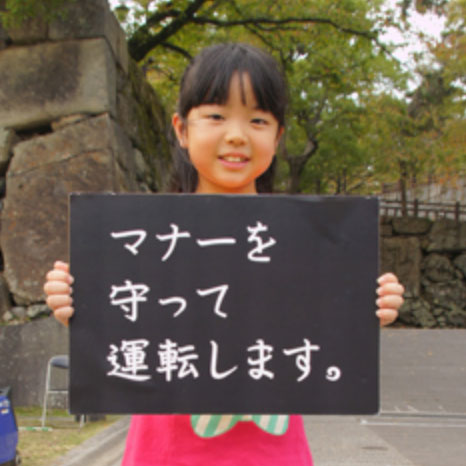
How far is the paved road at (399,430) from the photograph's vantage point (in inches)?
220

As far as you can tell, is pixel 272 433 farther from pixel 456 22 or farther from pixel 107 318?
pixel 456 22

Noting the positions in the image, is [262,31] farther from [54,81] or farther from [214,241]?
[214,241]

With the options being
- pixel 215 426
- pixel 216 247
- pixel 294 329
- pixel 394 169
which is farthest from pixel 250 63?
pixel 394 169

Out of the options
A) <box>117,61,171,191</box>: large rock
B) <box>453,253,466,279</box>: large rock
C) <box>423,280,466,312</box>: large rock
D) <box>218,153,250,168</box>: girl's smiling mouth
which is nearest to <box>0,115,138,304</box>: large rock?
<box>117,61,171,191</box>: large rock

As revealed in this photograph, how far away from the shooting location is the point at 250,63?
2.12m

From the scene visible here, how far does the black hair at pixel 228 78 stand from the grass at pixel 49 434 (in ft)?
12.1

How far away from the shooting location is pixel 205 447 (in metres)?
1.94

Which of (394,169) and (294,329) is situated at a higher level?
(394,169)

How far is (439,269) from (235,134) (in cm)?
1791

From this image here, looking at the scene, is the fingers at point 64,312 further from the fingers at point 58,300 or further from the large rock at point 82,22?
the large rock at point 82,22

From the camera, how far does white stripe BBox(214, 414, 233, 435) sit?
194 centimetres

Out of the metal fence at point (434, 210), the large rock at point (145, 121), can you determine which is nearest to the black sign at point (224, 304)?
the large rock at point (145, 121)

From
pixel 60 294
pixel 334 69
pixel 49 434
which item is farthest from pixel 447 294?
pixel 60 294

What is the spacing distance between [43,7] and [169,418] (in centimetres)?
577
